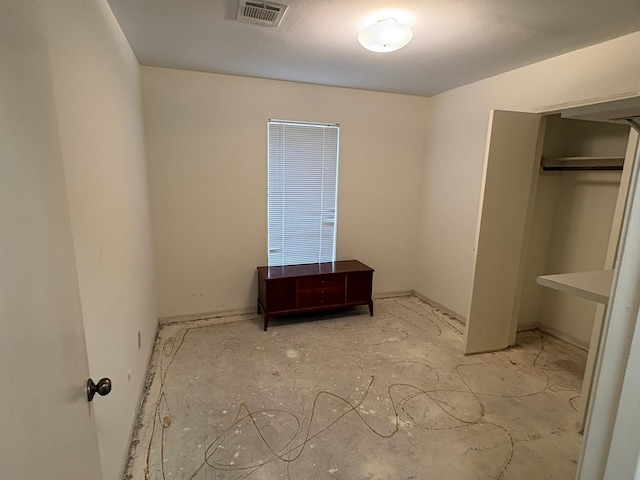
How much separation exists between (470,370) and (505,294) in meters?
0.76

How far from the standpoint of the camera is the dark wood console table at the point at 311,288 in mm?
3432

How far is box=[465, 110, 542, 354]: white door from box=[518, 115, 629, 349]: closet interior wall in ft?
1.40

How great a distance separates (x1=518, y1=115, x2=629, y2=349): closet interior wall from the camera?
9.76 ft

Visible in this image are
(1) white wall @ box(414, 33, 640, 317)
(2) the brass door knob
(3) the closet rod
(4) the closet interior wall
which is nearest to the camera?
(2) the brass door knob

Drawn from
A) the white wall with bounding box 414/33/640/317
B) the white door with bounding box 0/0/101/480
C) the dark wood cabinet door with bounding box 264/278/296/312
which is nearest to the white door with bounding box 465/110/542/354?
the white wall with bounding box 414/33/640/317

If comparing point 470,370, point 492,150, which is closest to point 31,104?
point 492,150

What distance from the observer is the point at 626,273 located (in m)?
0.42

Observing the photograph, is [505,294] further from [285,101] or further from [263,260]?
[285,101]

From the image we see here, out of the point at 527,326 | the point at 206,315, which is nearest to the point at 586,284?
the point at 527,326

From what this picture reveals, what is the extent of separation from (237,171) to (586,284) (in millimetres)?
3056

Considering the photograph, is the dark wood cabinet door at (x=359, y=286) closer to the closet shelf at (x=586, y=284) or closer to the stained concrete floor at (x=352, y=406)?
the stained concrete floor at (x=352, y=406)

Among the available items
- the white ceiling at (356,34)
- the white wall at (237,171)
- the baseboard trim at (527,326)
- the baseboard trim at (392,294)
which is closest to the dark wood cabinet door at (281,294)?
the white wall at (237,171)

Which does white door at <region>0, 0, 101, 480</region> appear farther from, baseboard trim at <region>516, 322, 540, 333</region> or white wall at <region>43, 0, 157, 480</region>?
baseboard trim at <region>516, 322, 540, 333</region>

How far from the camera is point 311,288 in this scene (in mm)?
3549
